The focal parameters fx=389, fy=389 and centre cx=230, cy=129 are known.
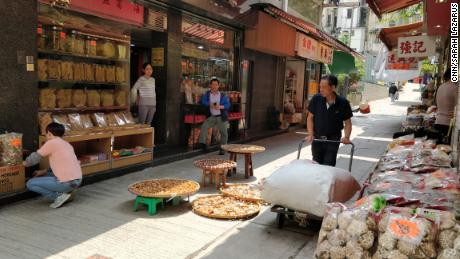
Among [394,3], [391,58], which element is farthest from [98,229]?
[391,58]

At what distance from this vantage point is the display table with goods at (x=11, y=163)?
5.72 metres

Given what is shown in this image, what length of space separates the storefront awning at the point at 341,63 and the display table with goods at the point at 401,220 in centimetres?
1840

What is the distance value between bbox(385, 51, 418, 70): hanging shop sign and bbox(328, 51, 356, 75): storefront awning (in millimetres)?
3406

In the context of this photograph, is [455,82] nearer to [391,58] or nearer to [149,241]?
[149,241]

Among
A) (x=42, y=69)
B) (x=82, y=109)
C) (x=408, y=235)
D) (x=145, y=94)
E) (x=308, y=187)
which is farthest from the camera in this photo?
(x=145, y=94)

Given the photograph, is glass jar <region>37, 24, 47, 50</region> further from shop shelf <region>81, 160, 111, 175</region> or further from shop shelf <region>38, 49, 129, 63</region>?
shop shelf <region>81, 160, 111, 175</region>

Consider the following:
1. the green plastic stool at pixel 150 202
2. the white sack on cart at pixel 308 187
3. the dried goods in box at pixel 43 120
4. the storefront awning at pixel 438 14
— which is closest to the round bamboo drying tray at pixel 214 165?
the green plastic stool at pixel 150 202

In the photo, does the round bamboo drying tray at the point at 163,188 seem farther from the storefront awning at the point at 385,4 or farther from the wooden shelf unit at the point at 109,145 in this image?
the storefront awning at the point at 385,4

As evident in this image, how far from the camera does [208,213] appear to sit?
18.7 feet

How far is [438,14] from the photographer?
27.3 feet

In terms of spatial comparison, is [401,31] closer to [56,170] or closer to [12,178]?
[56,170]

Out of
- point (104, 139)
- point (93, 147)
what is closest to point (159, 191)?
point (104, 139)

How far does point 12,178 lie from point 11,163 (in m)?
0.23

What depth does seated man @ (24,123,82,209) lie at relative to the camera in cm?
572
